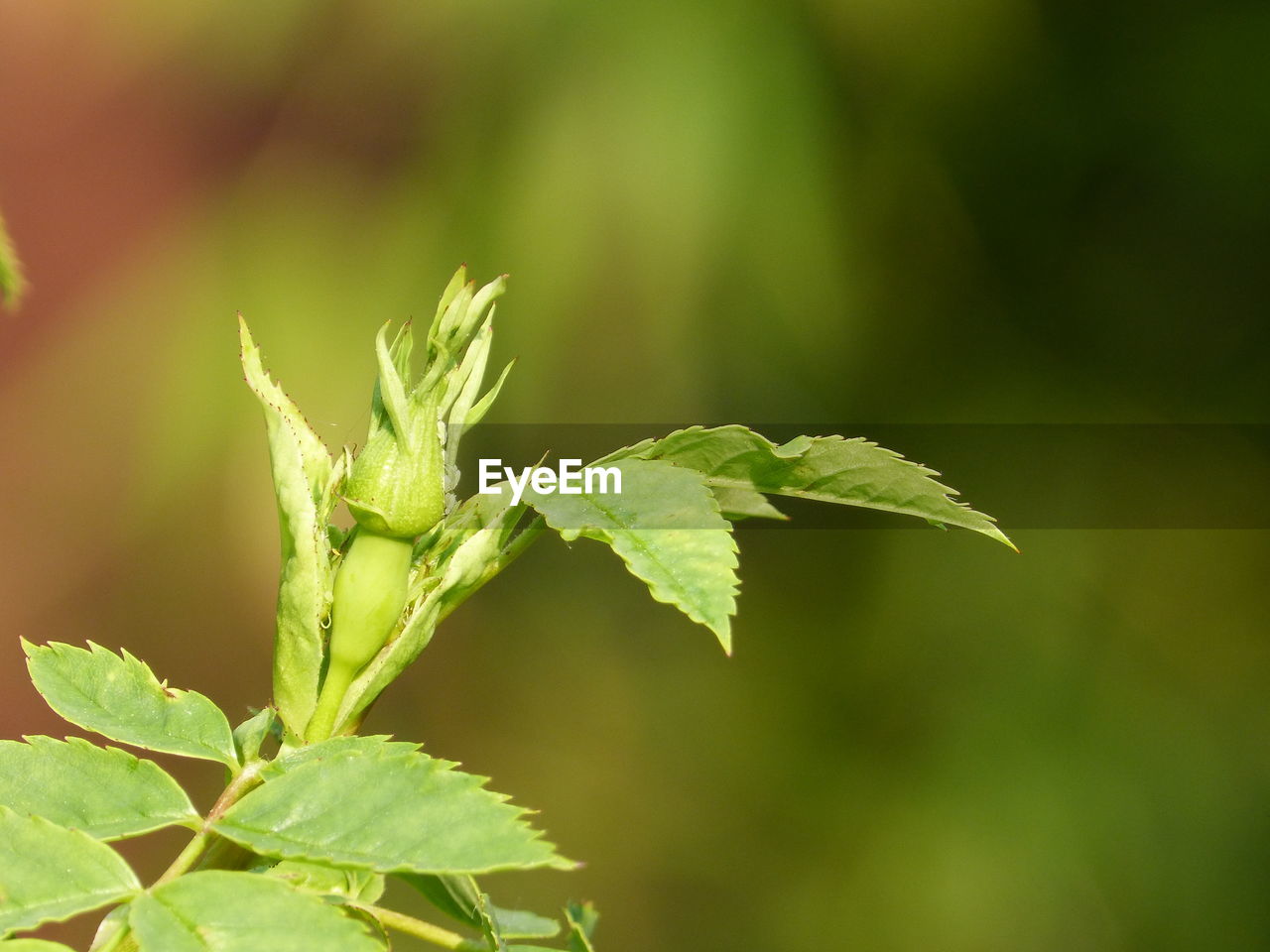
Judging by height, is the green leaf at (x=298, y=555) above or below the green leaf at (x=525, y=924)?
above

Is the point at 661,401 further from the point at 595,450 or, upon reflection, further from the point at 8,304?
the point at 8,304

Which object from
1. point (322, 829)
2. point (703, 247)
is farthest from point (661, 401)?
point (322, 829)

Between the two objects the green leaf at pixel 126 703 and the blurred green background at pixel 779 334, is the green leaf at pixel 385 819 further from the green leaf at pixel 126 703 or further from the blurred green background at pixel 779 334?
the blurred green background at pixel 779 334

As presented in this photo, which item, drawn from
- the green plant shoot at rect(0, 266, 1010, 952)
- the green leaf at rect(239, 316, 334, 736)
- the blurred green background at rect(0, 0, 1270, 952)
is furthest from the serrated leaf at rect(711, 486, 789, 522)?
the blurred green background at rect(0, 0, 1270, 952)

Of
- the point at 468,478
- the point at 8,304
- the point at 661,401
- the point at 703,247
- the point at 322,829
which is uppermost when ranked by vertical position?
the point at 703,247
